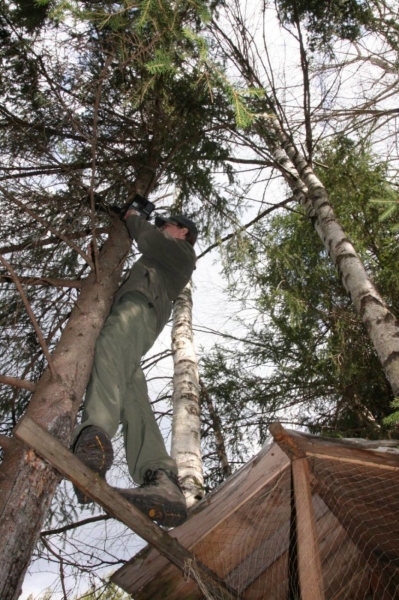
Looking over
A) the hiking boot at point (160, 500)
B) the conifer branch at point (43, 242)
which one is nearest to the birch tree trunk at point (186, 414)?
the hiking boot at point (160, 500)

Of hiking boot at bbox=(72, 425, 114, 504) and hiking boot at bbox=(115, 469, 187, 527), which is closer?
hiking boot at bbox=(72, 425, 114, 504)

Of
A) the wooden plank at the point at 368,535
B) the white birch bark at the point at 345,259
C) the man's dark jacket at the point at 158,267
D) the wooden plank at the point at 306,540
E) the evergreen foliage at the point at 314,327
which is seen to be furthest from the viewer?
the evergreen foliage at the point at 314,327

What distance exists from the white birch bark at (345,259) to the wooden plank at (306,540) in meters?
1.52

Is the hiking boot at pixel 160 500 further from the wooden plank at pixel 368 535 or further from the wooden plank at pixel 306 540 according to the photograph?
the wooden plank at pixel 368 535

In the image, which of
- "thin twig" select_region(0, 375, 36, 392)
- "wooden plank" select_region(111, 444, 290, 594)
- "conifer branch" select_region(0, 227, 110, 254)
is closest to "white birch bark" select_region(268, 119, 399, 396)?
"wooden plank" select_region(111, 444, 290, 594)

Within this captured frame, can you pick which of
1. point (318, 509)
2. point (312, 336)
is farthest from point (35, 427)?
point (312, 336)

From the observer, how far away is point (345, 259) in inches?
186

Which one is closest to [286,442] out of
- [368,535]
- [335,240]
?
[368,535]

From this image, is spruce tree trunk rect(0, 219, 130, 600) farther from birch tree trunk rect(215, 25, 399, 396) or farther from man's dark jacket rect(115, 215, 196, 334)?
Answer: birch tree trunk rect(215, 25, 399, 396)

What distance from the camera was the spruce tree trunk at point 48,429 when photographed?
1954mm

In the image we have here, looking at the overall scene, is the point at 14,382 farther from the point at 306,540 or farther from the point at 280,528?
the point at 280,528

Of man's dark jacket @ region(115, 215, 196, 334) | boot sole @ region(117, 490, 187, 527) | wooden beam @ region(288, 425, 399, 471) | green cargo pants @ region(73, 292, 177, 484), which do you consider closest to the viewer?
wooden beam @ region(288, 425, 399, 471)

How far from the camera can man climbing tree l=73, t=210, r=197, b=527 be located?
248 centimetres

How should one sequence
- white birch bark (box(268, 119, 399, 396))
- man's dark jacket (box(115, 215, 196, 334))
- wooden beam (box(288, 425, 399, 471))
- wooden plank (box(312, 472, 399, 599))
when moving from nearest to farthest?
wooden beam (box(288, 425, 399, 471))
wooden plank (box(312, 472, 399, 599))
man's dark jacket (box(115, 215, 196, 334))
white birch bark (box(268, 119, 399, 396))
